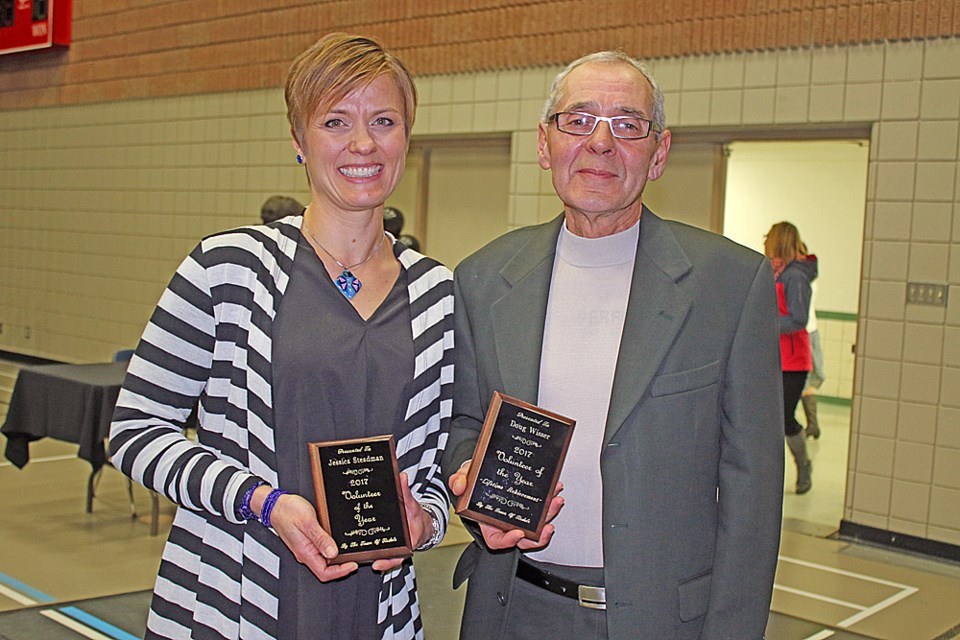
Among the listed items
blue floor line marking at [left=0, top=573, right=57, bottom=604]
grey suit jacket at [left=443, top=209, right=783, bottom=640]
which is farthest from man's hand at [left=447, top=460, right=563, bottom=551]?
blue floor line marking at [left=0, top=573, right=57, bottom=604]

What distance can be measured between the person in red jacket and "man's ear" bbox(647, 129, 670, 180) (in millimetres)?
4876

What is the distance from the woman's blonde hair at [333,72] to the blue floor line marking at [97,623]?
9.49 feet

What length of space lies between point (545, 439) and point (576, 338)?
0.23 metres

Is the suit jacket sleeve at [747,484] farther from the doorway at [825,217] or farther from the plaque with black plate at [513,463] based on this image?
the doorway at [825,217]

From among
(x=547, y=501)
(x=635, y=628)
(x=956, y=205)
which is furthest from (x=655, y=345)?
(x=956, y=205)

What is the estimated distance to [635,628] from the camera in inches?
70.4

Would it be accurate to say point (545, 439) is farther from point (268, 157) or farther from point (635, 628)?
point (268, 157)

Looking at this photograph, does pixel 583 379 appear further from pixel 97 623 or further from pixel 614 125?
pixel 97 623

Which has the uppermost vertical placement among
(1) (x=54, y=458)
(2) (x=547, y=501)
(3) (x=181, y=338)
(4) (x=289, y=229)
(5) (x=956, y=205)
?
(5) (x=956, y=205)

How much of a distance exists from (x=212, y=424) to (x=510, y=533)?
1.76 feet

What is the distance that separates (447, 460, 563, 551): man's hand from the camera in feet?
5.66

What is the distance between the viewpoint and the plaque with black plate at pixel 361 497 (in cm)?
162

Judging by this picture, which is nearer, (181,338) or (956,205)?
(181,338)

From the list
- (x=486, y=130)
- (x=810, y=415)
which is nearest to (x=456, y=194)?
(x=486, y=130)
